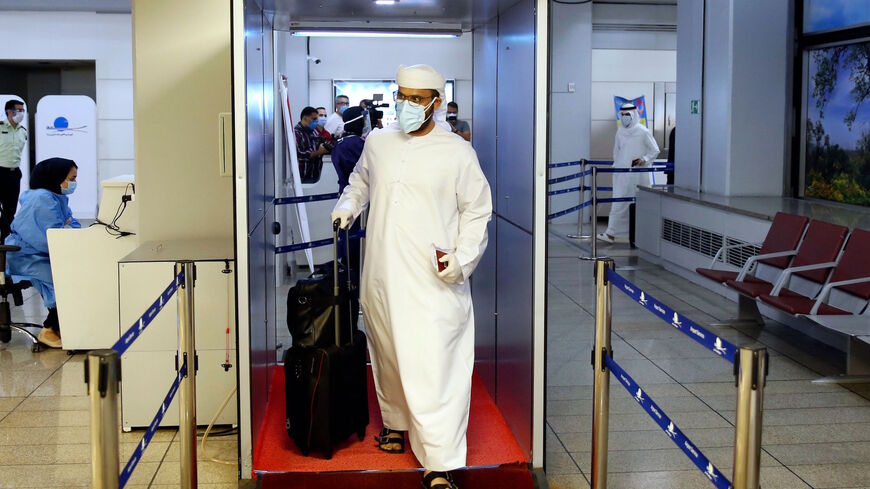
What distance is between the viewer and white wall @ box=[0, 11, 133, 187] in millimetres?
14344

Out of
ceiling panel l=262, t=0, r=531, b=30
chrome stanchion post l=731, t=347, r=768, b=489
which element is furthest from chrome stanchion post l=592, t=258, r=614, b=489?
ceiling panel l=262, t=0, r=531, b=30

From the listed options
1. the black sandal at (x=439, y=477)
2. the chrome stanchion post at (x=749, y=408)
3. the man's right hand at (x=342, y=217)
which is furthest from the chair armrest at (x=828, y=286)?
the chrome stanchion post at (x=749, y=408)

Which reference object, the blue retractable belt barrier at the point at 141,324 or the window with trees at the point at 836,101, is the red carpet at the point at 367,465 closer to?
the blue retractable belt barrier at the point at 141,324

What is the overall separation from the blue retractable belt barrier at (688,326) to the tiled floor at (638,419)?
1167 mm

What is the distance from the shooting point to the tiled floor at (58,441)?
4465 mm

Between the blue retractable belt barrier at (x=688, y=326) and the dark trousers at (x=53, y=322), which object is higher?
the blue retractable belt barrier at (x=688, y=326)

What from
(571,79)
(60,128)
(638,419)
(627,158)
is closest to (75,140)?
(60,128)

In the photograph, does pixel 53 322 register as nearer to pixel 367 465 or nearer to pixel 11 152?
pixel 367 465

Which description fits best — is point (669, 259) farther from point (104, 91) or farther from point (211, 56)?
point (104, 91)

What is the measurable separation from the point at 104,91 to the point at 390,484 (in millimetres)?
11688

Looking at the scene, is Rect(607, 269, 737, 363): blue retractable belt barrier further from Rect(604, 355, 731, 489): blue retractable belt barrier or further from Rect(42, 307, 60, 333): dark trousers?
Rect(42, 307, 60, 333): dark trousers

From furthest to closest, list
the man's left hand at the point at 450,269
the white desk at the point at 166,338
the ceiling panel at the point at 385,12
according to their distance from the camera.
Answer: the white desk at the point at 166,338, the ceiling panel at the point at 385,12, the man's left hand at the point at 450,269

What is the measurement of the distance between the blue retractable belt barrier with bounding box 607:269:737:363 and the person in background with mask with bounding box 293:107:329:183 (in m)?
6.54

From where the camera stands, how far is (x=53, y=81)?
1584 cm
